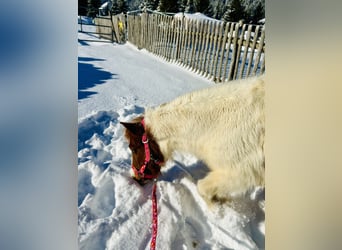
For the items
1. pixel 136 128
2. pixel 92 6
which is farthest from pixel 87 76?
pixel 136 128

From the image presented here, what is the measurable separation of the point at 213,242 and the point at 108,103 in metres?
0.72

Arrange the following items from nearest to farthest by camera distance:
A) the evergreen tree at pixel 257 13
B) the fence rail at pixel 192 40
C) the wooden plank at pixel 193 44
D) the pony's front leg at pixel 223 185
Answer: the evergreen tree at pixel 257 13, the fence rail at pixel 192 40, the pony's front leg at pixel 223 185, the wooden plank at pixel 193 44

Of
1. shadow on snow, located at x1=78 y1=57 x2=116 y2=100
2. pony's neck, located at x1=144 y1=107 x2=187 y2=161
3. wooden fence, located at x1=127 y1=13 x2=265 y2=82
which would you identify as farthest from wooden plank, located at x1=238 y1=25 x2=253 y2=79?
shadow on snow, located at x1=78 y1=57 x2=116 y2=100

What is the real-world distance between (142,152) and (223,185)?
38 centimetres

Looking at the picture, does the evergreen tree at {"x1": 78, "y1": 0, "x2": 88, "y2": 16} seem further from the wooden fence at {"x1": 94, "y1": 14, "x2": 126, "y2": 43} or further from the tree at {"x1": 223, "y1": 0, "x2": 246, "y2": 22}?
the tree at {"x1": 223, "y1": 0, "x2": 246, "y2": 22}

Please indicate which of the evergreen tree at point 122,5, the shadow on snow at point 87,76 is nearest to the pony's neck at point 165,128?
the shadow on snow at point 87,76

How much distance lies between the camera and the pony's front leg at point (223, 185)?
1212 millimetres

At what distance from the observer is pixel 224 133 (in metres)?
1.19

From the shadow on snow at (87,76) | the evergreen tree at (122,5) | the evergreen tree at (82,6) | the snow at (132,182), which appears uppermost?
the evergreen tree at (122,5)

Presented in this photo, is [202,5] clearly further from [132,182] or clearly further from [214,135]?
[132,182]

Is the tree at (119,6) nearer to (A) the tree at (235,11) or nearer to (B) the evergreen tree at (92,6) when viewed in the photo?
(B) the evergreen tree at (92,6)

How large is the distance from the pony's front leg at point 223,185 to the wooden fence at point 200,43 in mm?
406

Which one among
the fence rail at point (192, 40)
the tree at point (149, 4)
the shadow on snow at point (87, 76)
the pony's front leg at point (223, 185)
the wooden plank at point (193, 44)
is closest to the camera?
the shadow on snow at point (87, 76)

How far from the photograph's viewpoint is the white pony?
1.12 meters
